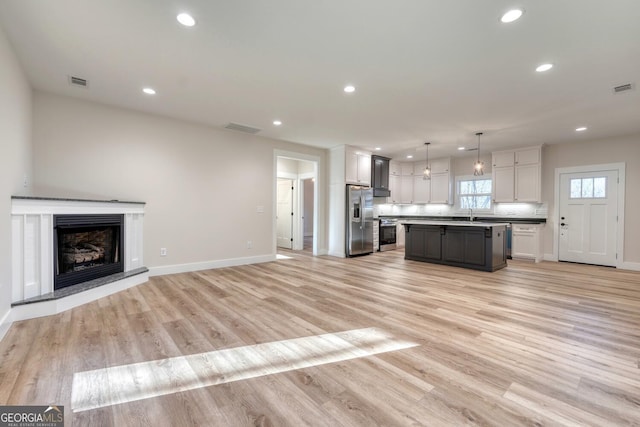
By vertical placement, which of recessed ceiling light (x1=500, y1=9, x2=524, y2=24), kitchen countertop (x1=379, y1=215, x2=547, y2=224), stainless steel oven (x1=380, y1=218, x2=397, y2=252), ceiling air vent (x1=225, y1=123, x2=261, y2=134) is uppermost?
ceiling air vent (x1=225, y1=123, x2=261, y2=134)

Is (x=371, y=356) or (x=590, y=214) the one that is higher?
(x=590, y=214)

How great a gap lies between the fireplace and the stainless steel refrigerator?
460 cm

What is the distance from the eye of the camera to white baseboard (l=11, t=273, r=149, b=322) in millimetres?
2832

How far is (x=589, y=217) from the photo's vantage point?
19.9ft

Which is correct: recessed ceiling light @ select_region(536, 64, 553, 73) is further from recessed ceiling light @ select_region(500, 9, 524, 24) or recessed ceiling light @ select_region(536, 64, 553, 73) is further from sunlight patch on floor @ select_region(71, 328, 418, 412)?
sunlight patch on floor @ select_region(71, 328, 418, 412)

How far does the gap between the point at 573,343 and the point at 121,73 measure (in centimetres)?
536

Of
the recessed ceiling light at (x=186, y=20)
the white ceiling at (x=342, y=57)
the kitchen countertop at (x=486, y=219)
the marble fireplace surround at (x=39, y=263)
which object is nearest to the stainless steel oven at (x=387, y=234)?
the kitchen countertop at (x=486, y=219)

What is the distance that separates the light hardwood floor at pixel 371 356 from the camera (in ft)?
5.23

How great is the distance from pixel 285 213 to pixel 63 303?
595cm

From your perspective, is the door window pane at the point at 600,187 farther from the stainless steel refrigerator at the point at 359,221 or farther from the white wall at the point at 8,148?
the white wall at the point at 8,148

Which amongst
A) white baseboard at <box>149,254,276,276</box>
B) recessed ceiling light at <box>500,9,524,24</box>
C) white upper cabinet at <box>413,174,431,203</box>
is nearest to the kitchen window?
white upper cabinet at <box>413,174,431,203</box>

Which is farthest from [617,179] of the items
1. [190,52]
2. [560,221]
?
[190,52]

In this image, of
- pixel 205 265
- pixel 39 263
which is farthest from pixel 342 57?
pixel 205 265

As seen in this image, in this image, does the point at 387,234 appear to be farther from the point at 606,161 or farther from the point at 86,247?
the point at 86,247
